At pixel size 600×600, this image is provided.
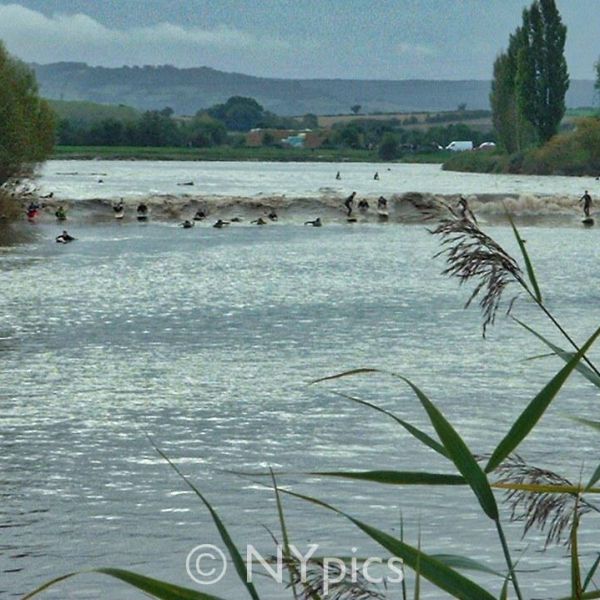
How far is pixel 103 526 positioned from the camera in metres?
11.9

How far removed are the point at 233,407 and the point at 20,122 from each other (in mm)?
44076

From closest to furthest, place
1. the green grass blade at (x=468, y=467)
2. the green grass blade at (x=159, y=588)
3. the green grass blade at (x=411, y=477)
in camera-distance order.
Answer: the green grass blade at (x=159, y=588) → the green grass blade at (x=468, y=467) → the green grass blade at (x=411, y=477)

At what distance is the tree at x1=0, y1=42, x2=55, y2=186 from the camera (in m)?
59.6

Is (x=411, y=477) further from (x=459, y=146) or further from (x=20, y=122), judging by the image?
(x=459, y=146)

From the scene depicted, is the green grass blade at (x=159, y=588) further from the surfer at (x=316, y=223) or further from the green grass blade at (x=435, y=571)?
the surfer at (x=316, y=223)

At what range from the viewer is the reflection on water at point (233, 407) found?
11.5m

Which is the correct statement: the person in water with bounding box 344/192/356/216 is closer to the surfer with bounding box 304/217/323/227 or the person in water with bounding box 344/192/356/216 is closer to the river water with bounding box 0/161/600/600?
the surfer with bounding box 304/217/323/227

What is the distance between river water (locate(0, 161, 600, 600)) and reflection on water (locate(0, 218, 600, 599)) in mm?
39

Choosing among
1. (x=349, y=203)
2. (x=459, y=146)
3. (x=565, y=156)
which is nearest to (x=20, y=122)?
(x=349, y=203)

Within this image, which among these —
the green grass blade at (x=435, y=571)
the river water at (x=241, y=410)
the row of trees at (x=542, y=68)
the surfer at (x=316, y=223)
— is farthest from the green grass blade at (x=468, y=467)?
the row of trees at (x=542, y=68)

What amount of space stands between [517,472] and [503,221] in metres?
65.1

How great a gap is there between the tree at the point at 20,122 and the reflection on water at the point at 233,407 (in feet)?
63.4

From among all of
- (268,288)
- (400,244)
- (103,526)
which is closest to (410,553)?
(103,526)

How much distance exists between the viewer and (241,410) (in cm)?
1789
